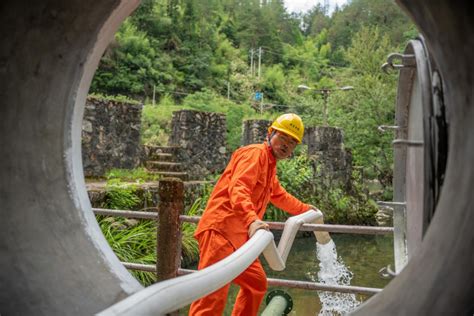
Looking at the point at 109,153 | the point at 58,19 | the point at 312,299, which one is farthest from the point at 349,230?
the point at 109,153

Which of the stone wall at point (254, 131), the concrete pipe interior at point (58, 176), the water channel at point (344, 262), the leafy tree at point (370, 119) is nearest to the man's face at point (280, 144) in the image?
the concrete pipe interior at point (58, 176)

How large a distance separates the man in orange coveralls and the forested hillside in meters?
12.4

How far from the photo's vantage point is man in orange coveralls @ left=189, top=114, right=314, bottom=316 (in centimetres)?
321

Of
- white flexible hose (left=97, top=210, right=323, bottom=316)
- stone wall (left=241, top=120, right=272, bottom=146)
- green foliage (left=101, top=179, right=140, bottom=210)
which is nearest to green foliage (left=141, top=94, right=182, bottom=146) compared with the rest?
stone wall (left=241, top=120, right=272, bottom=146)

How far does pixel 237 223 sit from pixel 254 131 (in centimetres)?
1131

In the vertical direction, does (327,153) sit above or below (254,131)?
below

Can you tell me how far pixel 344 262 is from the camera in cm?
1138

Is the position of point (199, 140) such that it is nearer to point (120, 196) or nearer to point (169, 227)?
point (120, 196)

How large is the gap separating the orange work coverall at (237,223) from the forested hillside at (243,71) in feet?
40.7

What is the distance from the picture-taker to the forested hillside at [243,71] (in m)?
23.9

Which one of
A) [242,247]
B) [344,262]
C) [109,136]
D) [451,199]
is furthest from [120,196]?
[451,199]

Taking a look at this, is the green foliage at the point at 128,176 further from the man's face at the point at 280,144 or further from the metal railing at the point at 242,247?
the man's face at the point at 280,144

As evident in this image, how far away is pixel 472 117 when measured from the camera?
59.5 inches

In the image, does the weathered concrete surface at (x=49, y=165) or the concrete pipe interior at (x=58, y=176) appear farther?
the weathered concrete surface at (x=49, y=165)
